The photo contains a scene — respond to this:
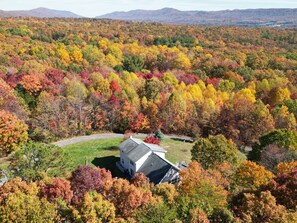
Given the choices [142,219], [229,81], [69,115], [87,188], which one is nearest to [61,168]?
[87,188]

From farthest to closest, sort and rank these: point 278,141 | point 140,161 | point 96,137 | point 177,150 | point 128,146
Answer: point 96,137 → point 177,150 → point 128,146 → point 140,161 → point 278,141

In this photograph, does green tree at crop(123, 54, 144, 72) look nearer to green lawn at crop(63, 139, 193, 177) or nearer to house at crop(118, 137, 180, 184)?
green lawn at crop(63, 139, 193, 177)

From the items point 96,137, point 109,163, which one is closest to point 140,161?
point 109,163

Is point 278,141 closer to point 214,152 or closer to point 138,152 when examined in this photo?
point 214,152

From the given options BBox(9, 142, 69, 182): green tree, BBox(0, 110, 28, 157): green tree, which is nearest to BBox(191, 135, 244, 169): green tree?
BBox(9, 142, 69, 182): green tree

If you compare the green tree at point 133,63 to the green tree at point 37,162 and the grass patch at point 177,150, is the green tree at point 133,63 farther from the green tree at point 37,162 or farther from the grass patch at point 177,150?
the green tree at point 37,162

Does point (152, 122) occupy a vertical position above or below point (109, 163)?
above

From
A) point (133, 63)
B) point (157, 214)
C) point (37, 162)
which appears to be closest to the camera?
point (157, 214)
